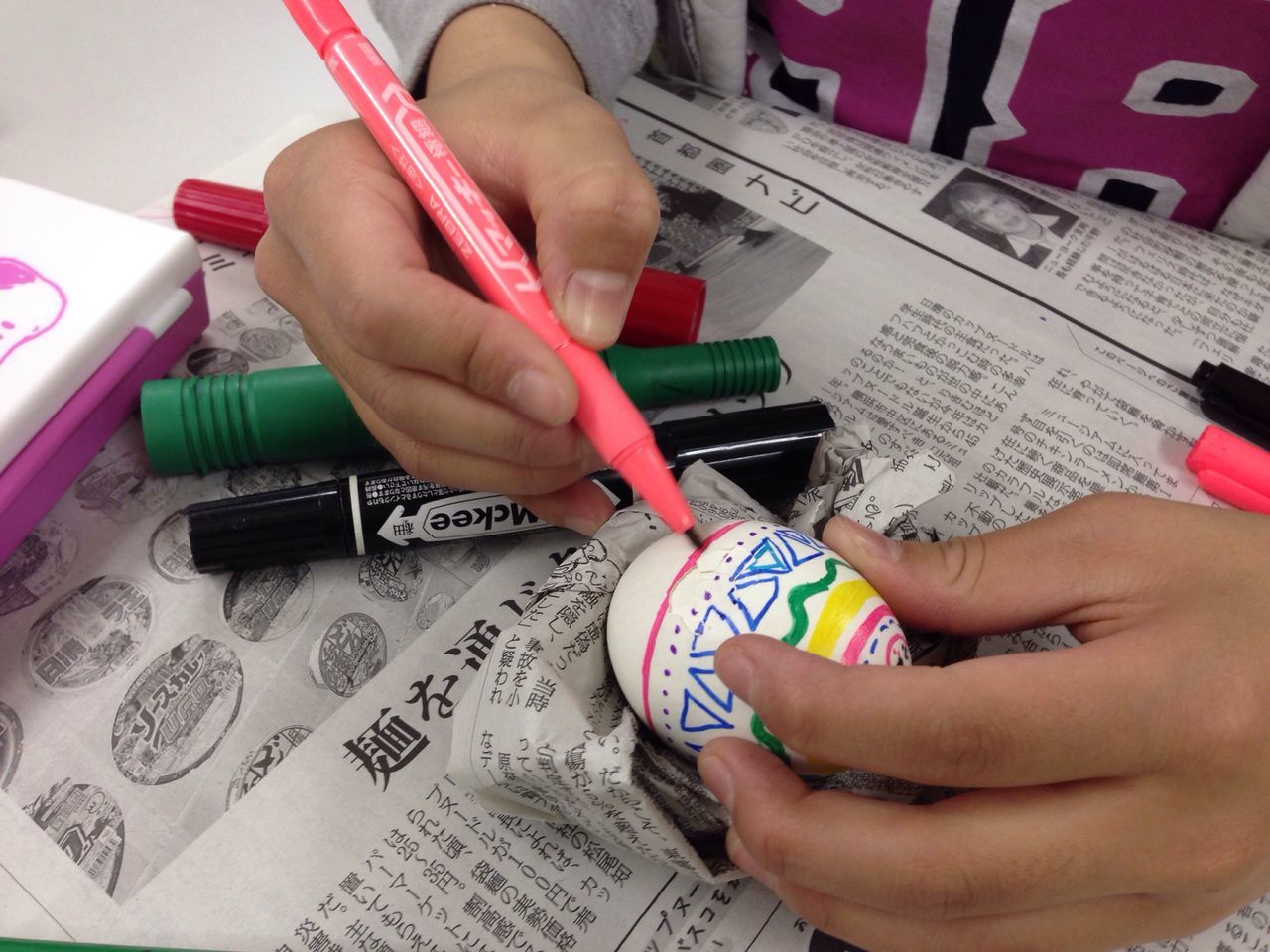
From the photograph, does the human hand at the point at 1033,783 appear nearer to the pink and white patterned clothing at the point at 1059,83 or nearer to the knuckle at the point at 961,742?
the knuckle at the point at 961,742

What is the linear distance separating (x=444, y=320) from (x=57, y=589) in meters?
0.36

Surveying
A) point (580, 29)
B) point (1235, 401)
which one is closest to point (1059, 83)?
point (1235, 401)

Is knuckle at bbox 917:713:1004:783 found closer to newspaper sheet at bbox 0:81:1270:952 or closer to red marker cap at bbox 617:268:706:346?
newspaper sheet at bbox 0:81:1270:952

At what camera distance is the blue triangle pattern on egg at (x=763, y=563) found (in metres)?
0.43

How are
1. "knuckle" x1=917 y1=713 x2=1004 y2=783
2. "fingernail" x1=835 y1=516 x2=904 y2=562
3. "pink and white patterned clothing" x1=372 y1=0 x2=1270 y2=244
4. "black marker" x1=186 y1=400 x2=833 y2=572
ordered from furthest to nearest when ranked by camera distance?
"pink and white patterned clothing" x1=372 y1=0 x2=1270 y2=244 < "black marker" x1=186 y1=400 x2=833 y2=572 < "fingernail" x1=835 y1=516 x2=904 y2=562 < "knuckle" x1=917 y1=713 x2=1004 y2=783

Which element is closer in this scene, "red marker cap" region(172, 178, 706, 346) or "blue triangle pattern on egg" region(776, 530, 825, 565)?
"blue triangle pattern on egg" region(776, 530, 825, 565)

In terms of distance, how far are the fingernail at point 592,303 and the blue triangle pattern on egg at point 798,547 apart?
134mm

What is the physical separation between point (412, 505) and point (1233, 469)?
56 cm

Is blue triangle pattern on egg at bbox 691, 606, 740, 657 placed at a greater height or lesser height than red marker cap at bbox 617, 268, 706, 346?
lesser

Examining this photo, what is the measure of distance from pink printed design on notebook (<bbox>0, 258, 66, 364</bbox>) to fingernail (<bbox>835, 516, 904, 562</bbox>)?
52 centimetres

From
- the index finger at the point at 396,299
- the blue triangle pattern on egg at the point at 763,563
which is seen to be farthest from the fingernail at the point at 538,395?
the blue triangle pattern on egg at the point at 763,563

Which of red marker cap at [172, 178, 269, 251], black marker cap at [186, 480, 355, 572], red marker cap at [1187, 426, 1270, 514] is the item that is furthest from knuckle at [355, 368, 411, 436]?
red marker cap at [1187, 426, 1270, 514]

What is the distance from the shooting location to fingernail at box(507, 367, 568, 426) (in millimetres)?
398

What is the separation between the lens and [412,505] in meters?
0.56
